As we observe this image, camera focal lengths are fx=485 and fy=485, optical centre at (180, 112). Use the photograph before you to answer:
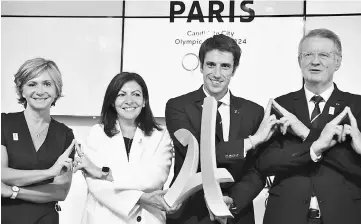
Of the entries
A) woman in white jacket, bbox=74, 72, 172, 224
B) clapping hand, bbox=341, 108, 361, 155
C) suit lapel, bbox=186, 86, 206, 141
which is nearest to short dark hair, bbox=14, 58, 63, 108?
woman in white jacket, bbox=74, 72, 172, 224

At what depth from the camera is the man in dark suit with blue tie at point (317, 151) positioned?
281cm

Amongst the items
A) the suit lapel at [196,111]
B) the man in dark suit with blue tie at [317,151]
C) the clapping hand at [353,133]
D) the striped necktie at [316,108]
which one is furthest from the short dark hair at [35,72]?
the clapping hand at [353,133]

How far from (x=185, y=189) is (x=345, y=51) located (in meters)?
2.65

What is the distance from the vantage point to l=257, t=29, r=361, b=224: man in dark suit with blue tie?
111 inches

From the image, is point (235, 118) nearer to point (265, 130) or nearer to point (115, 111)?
point (265, 130)

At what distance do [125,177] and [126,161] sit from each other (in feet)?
0.40

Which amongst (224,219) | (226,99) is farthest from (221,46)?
(224,219)

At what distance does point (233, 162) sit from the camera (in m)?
2.94

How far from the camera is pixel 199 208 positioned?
3049mm

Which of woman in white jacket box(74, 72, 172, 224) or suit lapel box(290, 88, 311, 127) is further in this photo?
woman in white jacket box(74, 72, 172, 224)

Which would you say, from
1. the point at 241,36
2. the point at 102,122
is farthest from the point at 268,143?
the point at 241,36

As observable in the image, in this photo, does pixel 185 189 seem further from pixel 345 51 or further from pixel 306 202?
pixel 345 51

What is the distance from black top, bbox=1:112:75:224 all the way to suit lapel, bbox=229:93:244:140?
109 cm

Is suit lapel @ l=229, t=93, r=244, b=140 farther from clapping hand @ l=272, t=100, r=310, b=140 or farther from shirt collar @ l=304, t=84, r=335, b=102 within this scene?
shirt collar @ l=304, t=84, r=335, b=102
